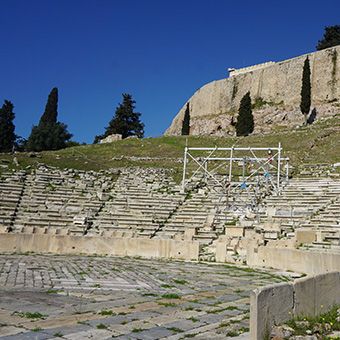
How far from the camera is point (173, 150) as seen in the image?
140 feet

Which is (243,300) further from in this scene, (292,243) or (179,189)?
(179,189)

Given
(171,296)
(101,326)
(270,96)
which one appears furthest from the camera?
(270,96)

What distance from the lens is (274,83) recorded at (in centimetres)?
6856

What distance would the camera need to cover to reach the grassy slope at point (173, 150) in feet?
110

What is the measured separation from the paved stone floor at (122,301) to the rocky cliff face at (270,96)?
46.4m

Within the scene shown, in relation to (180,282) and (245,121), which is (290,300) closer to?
(180,282)

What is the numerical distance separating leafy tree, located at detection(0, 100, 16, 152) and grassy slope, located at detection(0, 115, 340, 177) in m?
16.7

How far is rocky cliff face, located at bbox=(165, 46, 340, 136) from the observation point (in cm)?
5988

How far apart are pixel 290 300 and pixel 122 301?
3202 mm

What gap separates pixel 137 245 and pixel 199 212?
5558mm

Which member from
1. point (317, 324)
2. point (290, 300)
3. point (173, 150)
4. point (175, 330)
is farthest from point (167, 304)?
point (173, 150)

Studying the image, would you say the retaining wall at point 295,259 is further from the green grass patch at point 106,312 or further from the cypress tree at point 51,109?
the cypress tree at point 51,109

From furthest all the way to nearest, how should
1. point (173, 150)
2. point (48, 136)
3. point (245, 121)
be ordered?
1. point (245, 121)
2. point (48, 136)
3. point (173, 150)

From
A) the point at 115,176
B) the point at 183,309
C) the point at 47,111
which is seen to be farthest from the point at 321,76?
the point at 183,309
